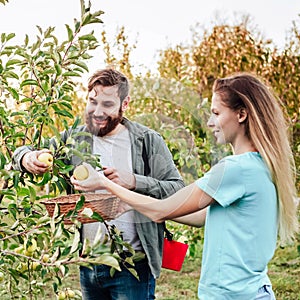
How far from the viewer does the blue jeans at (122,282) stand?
203 cm

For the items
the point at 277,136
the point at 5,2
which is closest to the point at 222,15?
the point at 5,2

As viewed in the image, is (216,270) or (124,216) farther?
(124,216)

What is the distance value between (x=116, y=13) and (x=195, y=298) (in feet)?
6.67

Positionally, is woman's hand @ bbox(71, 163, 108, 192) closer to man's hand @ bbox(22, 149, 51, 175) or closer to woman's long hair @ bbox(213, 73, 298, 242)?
man's hand @ bbox(22, 149, 51, 175)

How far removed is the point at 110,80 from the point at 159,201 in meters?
0.33

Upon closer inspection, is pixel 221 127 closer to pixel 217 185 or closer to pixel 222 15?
pixel 217 185

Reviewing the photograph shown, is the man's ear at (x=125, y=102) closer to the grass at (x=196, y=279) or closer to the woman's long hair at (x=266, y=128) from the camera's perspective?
the woman's long hair at (x=266, y=128)

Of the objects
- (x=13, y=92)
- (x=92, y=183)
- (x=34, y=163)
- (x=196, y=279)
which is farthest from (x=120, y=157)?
(x=196, y=279)

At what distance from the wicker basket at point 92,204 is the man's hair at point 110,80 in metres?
0.26

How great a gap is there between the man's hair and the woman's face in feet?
0.75

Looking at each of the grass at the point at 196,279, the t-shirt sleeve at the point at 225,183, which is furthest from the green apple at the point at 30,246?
the grass at the point at 196,279

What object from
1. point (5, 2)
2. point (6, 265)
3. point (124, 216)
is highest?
point (5, 2)

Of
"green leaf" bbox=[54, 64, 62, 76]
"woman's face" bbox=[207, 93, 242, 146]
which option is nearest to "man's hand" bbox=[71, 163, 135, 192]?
"woman's face" bbox=[207, 93, 242, 146]

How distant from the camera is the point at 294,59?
583 centimetres
